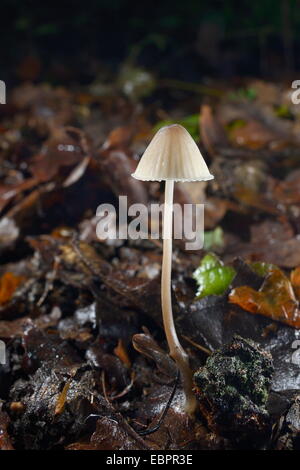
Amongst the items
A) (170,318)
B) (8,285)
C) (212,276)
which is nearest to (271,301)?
(212,276)

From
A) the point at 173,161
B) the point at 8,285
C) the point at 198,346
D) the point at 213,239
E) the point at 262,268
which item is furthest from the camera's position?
the point at 213,239

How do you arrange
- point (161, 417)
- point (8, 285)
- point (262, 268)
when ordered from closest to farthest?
point (161, 417)
point (262, 268)
point (8, 285)

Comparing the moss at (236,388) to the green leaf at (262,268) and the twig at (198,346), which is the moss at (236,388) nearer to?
the twig at (198,346)

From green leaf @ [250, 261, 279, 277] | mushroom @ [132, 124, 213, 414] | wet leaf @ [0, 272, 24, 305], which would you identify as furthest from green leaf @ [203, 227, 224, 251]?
wet leaf @ [0, 272, 24, 305]

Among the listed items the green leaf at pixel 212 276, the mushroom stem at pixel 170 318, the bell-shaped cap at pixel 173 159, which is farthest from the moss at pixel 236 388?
the bell-shaped cap at pixel 173 159

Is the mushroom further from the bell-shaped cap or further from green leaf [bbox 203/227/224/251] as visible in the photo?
green leaf [bbox 203/227/224/251]

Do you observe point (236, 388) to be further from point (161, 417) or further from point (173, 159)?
point (173, 159)
